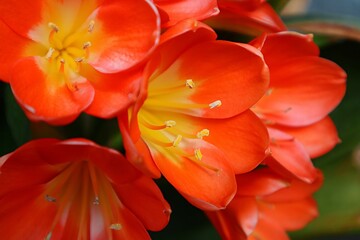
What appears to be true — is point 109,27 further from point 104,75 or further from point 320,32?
point 320,32

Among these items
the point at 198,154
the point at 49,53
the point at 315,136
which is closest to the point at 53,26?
the point at 49,53

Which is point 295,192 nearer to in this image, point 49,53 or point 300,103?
point 300,103

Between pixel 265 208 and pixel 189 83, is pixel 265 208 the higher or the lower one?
the lower one

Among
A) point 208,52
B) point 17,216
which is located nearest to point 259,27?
point 208,52

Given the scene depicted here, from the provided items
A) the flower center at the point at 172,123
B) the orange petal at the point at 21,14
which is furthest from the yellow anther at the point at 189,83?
the orange petal at the point at 21,14

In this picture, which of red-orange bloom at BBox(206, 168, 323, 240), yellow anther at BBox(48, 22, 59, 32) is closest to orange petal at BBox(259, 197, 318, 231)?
red-orange bloom at BBox(206, 168, 323, 240)
